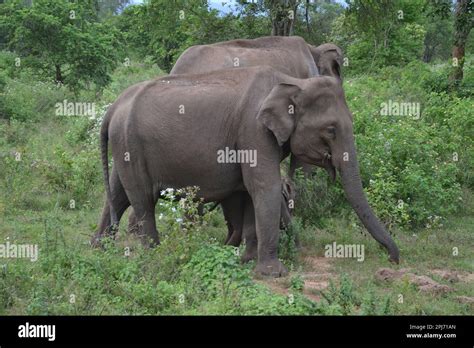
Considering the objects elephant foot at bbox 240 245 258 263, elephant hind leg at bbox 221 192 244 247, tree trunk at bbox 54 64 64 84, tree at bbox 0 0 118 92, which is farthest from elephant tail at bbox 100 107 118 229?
tree trunk at bbox 54 64 64 84

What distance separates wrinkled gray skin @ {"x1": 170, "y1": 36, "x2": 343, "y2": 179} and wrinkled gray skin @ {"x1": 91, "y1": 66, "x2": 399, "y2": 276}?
168 cm

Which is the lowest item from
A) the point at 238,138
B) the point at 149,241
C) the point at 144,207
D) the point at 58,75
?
the point at 149,241

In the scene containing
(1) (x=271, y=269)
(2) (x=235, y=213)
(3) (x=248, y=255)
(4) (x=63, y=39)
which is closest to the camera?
(1) (x=271, y=269)

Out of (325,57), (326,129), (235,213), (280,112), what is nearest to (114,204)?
(235,213)

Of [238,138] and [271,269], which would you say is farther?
[238,138]

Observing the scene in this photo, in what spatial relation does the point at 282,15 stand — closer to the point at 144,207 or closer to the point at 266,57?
the point at 266,57

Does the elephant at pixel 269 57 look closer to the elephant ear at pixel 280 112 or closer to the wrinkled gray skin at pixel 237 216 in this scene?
the wrinkled gray skin at pixel 237 216

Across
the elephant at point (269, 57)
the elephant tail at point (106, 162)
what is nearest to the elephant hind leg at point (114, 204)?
the elephant tail at point (106, 162)

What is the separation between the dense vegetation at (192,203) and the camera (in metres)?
7.39

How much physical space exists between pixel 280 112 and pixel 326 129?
0.58 meters

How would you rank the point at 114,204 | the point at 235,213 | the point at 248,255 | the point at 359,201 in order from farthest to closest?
the point at 114,204
the point at 235,213
the point at 248,255
the point at 359,201

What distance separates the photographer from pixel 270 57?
1224cm

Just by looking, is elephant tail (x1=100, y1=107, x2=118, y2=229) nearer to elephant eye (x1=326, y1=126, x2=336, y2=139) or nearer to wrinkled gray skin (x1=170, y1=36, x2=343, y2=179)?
wrinkled gray skin (x1=170, y1=36, x2=343, y2=179)

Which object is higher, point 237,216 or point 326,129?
point 326,129
